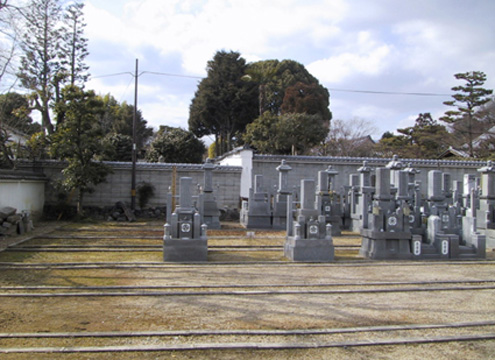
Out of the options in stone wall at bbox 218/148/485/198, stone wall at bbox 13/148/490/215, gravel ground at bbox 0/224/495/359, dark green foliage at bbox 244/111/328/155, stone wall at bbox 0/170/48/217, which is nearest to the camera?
gravel ground at bbox 0/224/495/359

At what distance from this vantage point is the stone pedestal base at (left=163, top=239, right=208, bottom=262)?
9180 millimetres

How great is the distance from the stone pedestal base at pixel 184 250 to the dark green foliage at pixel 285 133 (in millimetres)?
17695

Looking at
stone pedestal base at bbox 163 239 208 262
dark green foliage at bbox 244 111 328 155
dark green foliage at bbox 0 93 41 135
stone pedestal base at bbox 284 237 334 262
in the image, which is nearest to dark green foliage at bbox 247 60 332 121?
dark green foliage at bbox 244 111 328 155

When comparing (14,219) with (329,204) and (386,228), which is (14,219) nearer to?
(329,204)

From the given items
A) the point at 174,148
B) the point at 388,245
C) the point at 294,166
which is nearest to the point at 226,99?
the point at 174,148

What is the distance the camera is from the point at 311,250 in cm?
952

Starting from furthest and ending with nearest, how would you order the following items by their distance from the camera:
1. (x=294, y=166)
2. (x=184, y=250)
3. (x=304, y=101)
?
(x=304, y=101), (x=294, y=166), (x=184, y=250)

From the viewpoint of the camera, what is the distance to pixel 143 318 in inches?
207

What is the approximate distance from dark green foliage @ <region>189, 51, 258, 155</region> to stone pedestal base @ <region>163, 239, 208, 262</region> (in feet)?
86.2

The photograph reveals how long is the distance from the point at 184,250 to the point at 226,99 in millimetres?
28109

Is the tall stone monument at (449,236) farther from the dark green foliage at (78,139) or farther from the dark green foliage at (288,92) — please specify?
the dark green foliage at (288,92)

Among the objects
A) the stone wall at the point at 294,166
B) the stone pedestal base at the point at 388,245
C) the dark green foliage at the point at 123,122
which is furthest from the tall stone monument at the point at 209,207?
the dark green foliage at the point at 123,122

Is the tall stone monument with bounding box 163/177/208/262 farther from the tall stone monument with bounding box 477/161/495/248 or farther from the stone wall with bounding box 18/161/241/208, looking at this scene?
the stone wall with bounding box 18/161/241/208

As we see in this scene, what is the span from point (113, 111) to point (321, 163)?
27.0 m
